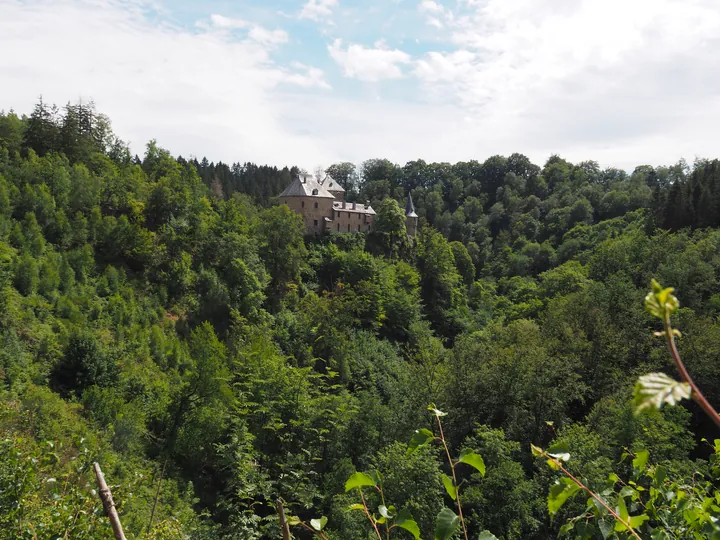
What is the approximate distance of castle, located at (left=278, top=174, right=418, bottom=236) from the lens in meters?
43.3

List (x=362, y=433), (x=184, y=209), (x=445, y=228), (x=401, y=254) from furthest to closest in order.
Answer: (x=445, y=228) < (x=401, y=254) < (x=184, y=209) < (x=362, y=433)

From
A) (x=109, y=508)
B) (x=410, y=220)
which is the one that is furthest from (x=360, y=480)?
(x=410, y=220)

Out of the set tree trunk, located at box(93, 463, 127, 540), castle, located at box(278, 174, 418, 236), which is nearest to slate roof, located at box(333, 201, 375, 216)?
castle, located at box(278, 174, 418, 236)

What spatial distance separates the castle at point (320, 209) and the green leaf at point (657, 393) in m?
42.6

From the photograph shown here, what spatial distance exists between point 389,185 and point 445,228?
14433mm

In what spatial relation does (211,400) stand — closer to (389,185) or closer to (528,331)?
(528,331)

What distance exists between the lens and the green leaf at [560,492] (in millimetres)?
1695

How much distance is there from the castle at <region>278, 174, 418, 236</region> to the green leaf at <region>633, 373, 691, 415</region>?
42.6m

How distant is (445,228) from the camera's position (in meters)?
74.4

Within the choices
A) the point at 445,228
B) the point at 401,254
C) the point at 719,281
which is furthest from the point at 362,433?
the point at 445,228

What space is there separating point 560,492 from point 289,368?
20.1 meters

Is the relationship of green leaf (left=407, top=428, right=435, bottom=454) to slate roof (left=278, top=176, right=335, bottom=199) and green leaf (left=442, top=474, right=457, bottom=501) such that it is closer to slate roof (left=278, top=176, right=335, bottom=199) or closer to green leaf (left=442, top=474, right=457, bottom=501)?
green leaf (left=442, top=474, right=457, bottom=501)

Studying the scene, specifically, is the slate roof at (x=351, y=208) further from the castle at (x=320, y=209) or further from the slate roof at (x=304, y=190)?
the slate roof at (x=304, y=190)

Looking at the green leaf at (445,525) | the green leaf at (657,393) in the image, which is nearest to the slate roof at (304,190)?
the green leaf at (445,525)
